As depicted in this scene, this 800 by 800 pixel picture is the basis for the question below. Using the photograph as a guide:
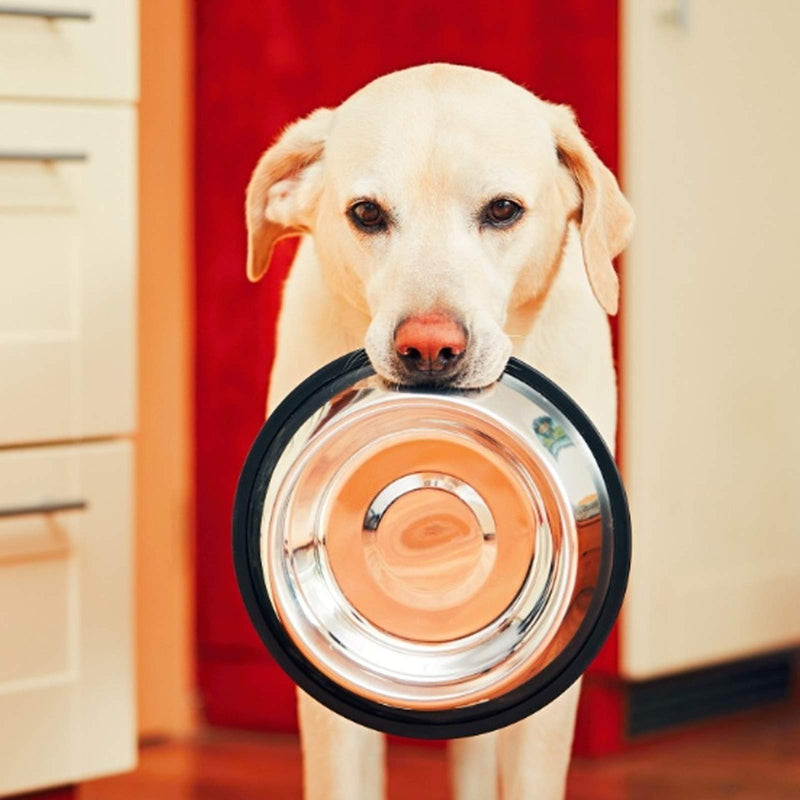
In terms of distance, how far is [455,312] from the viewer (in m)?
1.06

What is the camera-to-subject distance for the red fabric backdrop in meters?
1.73

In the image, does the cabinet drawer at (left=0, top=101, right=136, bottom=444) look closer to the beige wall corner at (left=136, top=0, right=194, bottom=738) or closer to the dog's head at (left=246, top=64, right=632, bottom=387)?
the dog's head at (left=246, top=64, right=632, bottom=387)

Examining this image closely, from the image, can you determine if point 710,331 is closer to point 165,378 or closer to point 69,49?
point 165,378

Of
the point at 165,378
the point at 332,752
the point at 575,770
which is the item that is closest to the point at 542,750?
the point at 332,752

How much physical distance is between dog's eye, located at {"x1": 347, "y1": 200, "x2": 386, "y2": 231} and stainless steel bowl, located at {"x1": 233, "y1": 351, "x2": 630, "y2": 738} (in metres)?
0.11

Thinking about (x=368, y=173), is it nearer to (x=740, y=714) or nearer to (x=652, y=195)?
(x=652, y=195)

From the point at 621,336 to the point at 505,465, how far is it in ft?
2.05

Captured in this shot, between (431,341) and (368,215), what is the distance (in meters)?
0.15

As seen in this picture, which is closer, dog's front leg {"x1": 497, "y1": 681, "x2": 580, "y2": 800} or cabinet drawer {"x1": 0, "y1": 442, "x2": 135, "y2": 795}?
dog's front leg {"x1": 497, "y1": 681, "x2": 580, "y2": 800}

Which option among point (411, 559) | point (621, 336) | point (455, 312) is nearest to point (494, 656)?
point (411, 559)

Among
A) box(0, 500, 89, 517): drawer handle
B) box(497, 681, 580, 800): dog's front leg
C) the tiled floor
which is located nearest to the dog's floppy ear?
box(497, 681, 580, 800): dog's front leg

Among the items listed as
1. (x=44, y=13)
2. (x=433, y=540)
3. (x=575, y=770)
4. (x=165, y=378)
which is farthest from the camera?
(x=165, y=378)

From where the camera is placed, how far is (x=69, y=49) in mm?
1405

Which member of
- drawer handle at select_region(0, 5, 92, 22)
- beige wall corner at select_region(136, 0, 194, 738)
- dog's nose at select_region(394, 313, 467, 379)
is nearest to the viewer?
dog's nose at select_region(394, 313, 467, 379)
